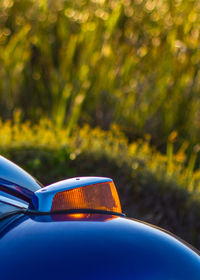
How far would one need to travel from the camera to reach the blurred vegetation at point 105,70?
17.4 ft

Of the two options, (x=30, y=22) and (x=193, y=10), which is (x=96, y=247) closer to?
(x=30, y=22)

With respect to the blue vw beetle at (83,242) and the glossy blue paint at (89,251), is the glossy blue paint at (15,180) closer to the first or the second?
the blue vw beetle at (83,242)

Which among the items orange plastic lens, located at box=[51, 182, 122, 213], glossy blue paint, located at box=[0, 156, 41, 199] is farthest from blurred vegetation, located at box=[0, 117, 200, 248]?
orange plastic lens, located at box=[51, 182, 122, 213]

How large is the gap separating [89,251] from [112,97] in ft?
14.2

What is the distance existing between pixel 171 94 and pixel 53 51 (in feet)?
5.45

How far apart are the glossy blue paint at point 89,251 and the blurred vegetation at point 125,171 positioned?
2.50 metres

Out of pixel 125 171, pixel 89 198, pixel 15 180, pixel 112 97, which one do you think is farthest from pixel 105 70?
pixel 89 198

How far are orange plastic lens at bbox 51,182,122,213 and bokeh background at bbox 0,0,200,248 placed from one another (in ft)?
7.83

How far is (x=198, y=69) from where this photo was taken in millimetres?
5602

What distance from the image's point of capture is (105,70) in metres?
5.51

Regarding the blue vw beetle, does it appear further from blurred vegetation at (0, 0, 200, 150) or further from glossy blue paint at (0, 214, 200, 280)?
blurred vegetation at (0, 0, 200, 150)

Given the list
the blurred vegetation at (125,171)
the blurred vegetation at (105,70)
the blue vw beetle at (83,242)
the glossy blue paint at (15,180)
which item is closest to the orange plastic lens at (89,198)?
the blue vw beetle at (83,242)

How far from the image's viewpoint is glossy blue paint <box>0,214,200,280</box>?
116 cm

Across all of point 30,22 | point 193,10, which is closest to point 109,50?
point 30,22
